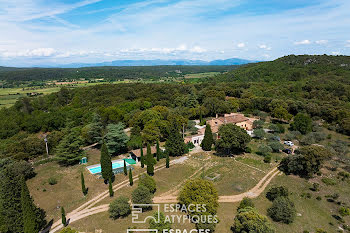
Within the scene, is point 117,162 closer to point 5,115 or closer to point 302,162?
point 302,162

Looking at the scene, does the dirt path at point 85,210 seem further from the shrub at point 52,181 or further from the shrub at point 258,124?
the shrub at point 258,124

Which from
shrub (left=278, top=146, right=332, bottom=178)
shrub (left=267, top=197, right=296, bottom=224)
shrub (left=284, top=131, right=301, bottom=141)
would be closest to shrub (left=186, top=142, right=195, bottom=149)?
shrub (left=278, top=146, right=332, bottom=178)

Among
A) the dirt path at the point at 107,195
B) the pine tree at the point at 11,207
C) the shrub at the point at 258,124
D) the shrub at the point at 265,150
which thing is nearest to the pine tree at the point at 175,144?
the dirt path at the point at 107,195

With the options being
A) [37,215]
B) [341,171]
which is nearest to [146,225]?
[37,215]

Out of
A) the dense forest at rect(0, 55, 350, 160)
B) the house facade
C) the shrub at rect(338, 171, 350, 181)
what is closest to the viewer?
the shrub at rect(338, 171, 350, 181)

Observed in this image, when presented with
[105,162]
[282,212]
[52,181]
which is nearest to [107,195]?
[105,162]

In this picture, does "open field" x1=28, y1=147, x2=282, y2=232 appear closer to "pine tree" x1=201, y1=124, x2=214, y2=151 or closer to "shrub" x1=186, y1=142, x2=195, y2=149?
"pine tree" x1=201, y1=124, x2=214, y2=151
